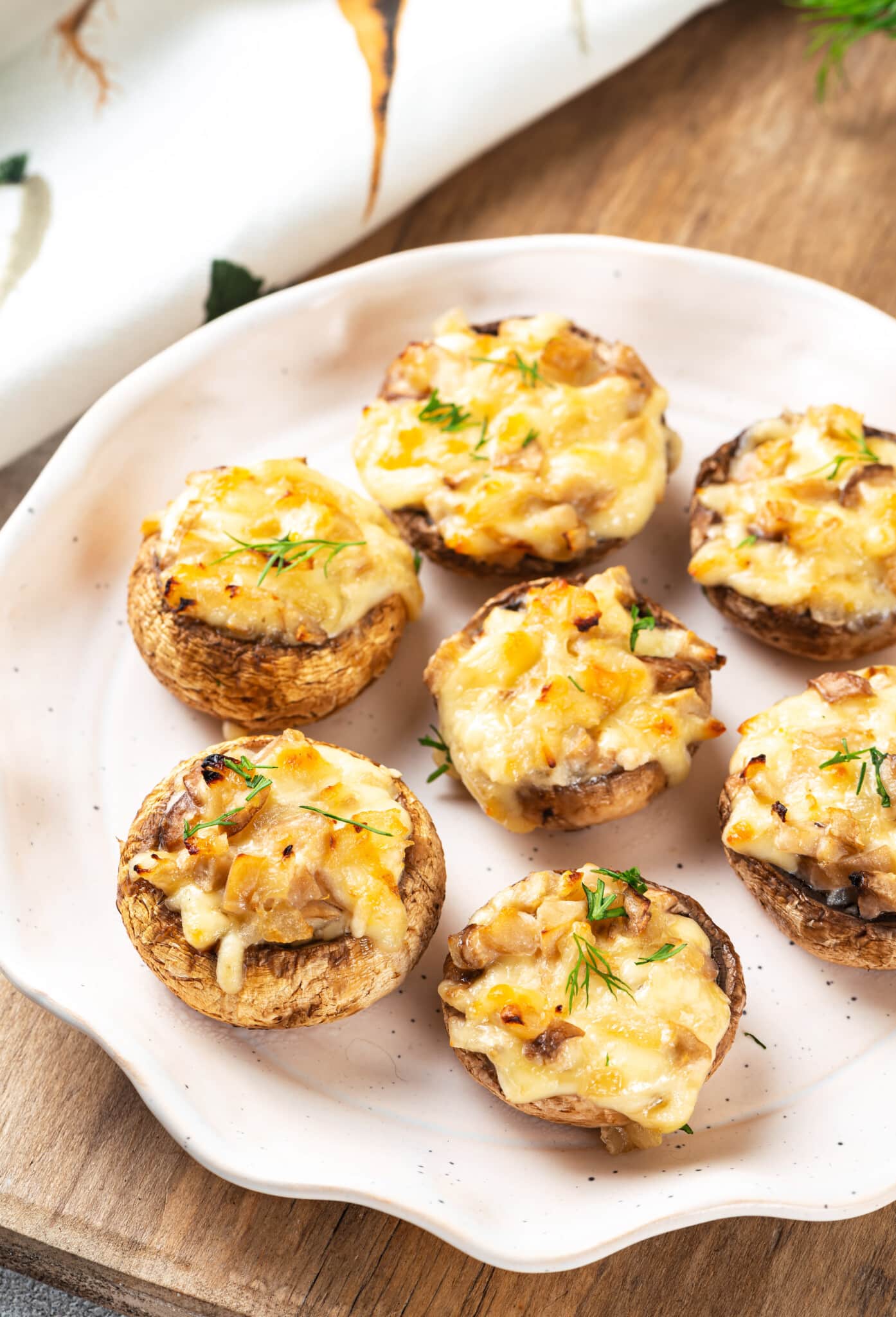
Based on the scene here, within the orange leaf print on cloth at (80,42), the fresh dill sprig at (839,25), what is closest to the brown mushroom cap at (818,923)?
the fresh dill sprig at (839,25)

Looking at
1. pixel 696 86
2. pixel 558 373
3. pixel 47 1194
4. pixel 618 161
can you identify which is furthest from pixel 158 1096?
pixel 696 86

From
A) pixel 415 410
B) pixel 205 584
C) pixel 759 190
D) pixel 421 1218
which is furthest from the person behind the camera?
pixel 759 190

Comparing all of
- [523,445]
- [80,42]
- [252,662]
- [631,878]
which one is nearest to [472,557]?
[523,445]

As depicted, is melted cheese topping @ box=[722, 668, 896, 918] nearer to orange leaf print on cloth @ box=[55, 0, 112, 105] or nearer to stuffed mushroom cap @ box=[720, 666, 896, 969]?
stuffed mushroom cap @ box=[720, 666, 896, 969]

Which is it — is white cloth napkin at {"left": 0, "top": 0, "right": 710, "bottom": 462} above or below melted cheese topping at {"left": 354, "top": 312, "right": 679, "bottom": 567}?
above

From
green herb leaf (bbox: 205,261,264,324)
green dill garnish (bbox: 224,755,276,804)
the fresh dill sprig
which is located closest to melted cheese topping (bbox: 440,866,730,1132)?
green dill garnish (bbox: 224,755,276,804)

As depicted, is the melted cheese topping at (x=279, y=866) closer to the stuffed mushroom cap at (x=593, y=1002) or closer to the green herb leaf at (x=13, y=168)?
the stuffed mushroom cap at (x=593, y=1002)

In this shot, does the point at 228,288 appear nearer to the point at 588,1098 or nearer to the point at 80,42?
the point at 80,42

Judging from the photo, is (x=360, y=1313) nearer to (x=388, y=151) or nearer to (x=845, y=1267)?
(x=845, y=1267)
